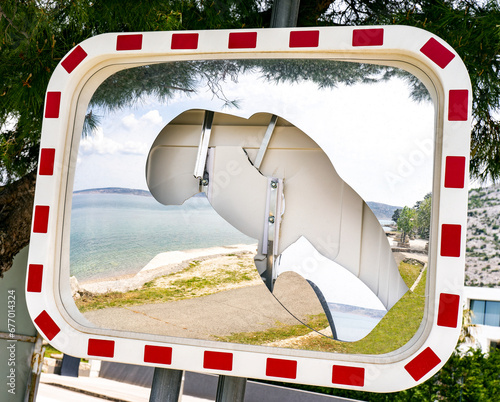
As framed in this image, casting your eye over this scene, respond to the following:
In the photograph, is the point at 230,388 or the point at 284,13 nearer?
the point at 230,388

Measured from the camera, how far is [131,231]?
5.69ft

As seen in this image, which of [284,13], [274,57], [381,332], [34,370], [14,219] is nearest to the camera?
[381,332]

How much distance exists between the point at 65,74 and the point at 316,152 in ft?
2.83

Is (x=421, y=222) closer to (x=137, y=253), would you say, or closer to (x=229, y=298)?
(x=229, y=298)

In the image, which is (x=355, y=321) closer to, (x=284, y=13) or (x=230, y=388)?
(x=230, y=388)

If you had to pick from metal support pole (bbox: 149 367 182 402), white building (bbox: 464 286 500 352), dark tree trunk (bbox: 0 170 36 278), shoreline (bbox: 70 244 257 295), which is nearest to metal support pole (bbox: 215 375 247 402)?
metal support pole (bbox: 149 367 182 402)

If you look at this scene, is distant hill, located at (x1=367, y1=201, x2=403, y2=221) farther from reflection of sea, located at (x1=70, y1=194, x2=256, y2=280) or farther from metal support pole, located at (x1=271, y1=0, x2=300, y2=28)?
metal support pole, located at (x1=271, y1=0, x2=300, y2=28)

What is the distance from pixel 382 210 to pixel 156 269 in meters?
0.74

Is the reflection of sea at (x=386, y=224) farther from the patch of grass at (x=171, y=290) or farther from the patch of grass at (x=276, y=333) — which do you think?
the patch of grass at (x=171, y=290)

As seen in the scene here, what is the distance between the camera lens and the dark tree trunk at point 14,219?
2.86m

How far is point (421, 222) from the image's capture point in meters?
1.47

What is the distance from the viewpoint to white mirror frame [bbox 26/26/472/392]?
54.8 inches

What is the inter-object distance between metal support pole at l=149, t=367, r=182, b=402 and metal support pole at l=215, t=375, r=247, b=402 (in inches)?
6.1

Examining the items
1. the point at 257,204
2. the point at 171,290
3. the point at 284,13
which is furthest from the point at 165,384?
the point at 284,13
